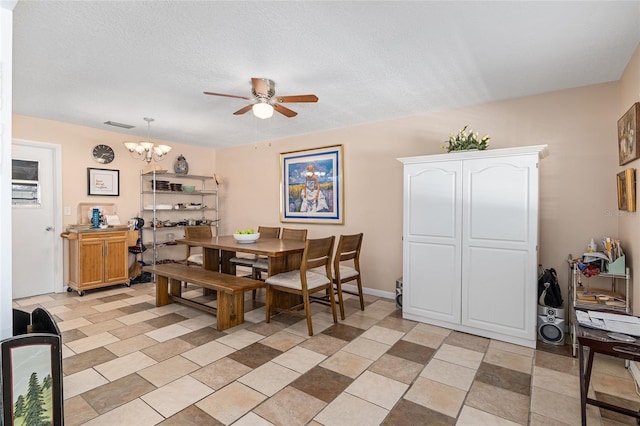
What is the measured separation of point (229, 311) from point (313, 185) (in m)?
2.46

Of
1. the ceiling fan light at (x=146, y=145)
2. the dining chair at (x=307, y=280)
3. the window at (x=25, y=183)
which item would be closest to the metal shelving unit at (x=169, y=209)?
the ceiling fan light at (x=146, y=145)

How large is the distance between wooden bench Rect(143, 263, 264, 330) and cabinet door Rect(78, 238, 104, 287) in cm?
117

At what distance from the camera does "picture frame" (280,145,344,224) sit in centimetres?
479

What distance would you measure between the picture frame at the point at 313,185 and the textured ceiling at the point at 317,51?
120 cm

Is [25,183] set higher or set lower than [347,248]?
higher

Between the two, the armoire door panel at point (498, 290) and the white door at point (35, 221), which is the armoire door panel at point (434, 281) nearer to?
the armoire door panel at point (498, 290)

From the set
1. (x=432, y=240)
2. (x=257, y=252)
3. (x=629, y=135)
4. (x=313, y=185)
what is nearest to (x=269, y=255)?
(x=257, y=252)

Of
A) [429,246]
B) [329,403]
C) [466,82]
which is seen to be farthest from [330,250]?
[466,82]

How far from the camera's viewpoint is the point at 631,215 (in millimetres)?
2506

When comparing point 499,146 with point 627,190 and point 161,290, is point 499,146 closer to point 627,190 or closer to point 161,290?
point 627,190

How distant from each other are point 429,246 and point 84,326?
12.0 ft

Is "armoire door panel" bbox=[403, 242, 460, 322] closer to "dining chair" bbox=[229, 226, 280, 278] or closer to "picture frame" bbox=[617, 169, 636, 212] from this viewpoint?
"picture frame" bbox=[617, 169, 636, 212]

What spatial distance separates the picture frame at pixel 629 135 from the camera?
2272mm

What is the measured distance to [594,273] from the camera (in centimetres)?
261
